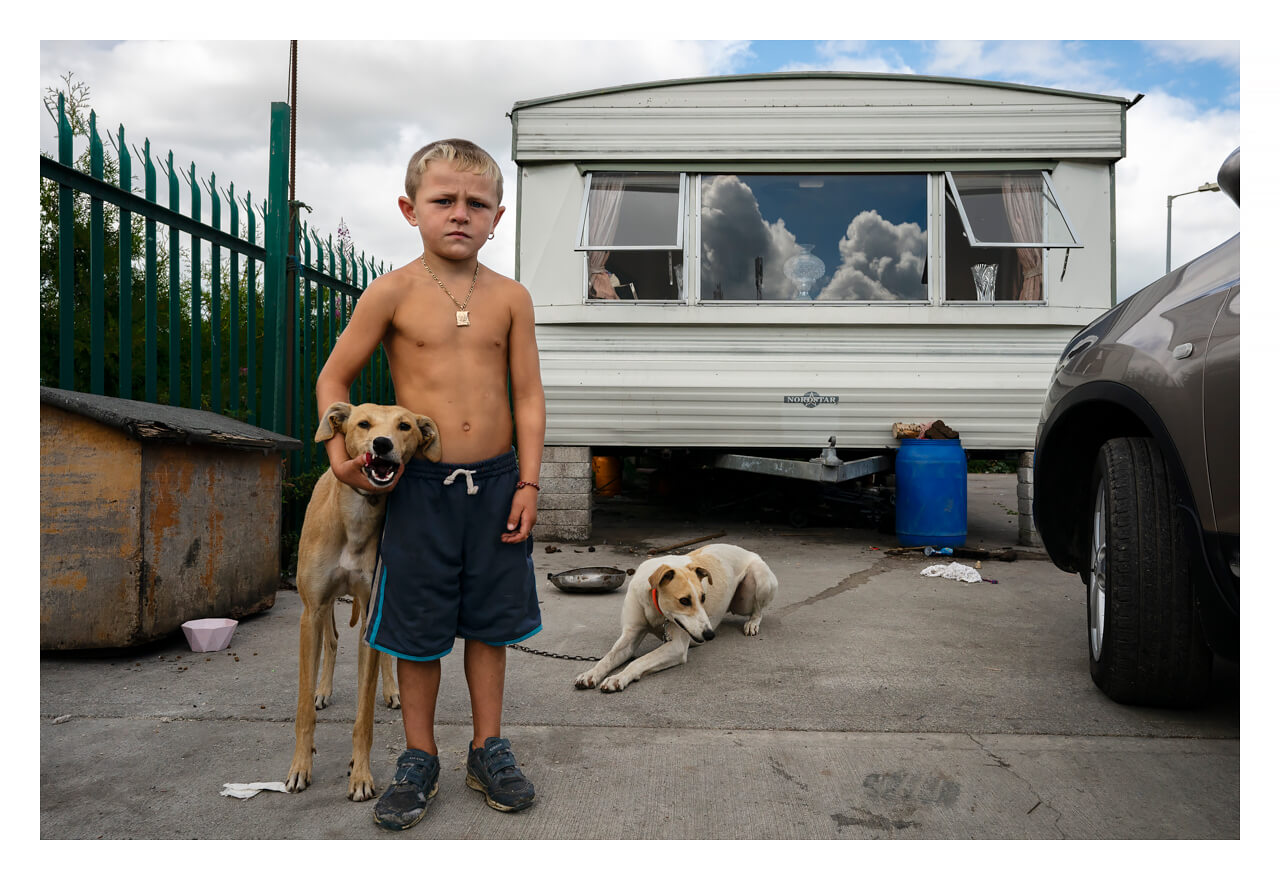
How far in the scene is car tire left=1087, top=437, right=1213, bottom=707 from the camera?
2.62 meters

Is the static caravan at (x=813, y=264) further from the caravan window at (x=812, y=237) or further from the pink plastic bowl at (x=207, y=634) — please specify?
the pink plastic bowl at (x=207, y=634)

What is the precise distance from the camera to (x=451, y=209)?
2.20 meters

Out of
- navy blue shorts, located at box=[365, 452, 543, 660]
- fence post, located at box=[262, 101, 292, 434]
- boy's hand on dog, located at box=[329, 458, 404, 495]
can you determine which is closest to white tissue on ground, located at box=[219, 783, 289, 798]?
navy blue shorts, located at box=[365, 452, 543, 660]

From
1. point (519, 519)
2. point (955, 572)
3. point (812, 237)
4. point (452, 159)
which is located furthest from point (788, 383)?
point (452, 159)

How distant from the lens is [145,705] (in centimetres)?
296

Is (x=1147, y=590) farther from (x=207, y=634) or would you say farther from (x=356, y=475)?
(x=207, y=634)

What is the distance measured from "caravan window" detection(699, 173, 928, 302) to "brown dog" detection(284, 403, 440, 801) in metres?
5.14

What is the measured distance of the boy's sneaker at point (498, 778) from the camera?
83.6 inches

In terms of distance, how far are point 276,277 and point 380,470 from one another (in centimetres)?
410

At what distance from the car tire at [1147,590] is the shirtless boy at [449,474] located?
1.98m

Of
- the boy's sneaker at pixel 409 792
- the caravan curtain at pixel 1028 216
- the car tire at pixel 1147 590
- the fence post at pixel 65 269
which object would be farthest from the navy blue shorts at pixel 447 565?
the caravan curtain at pixel 1028 216

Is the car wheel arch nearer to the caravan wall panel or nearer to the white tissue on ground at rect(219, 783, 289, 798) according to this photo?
the white tissue on ground at rect(219, 783, 289, 798)

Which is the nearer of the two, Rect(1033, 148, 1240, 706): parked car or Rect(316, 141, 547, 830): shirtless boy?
Rect(1033, 148, 1240, 706): parked car

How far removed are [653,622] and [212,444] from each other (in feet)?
7.51
